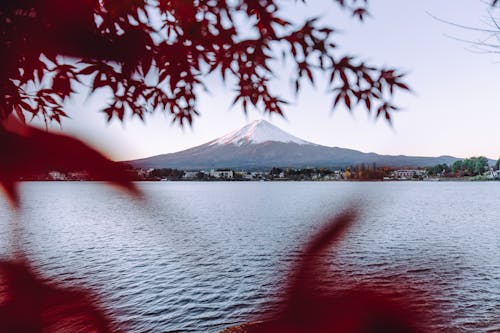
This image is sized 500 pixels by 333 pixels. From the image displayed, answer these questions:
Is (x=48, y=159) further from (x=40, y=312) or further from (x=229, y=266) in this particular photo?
(x=229, y=266)

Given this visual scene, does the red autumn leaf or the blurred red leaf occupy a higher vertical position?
the red autumn leaf

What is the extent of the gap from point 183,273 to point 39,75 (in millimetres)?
15973

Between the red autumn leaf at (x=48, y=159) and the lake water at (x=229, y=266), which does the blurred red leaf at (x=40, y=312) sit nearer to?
the lake water at (x=229, y=266)

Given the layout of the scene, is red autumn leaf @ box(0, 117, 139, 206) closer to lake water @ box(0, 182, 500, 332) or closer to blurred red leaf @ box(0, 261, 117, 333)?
lake water @ box(0, 182, 500, 332)

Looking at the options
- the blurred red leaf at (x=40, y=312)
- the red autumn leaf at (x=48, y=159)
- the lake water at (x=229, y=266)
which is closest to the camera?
the red autumn leaf at (x=48, y=159)

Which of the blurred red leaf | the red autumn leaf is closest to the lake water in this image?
the red autumn leaf

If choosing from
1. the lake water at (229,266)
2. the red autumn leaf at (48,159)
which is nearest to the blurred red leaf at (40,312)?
the lake water at (229,266)

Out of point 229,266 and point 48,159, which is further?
point 229,266

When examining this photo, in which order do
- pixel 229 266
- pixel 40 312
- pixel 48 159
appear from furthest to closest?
pixel 229 266 → pixel 40 312 → pixel 48 159

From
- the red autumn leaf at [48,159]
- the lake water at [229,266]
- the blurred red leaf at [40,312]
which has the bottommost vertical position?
the lake water at [229,266]

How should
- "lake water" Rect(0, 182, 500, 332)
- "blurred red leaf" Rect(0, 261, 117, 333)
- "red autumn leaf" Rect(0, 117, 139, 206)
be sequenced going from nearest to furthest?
"red autumn leaf" Rect(0, 117, 139, 206)
"blurred red leaf" Rect(0, 261, 117, 333)
"lake water" Rect(0, 182, 500, 332)

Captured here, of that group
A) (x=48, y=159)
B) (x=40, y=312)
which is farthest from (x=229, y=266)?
(x=48, y=159)

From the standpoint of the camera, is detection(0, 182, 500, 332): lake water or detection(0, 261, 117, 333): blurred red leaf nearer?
detection(0, 261, 117, 333): blurred red leaf

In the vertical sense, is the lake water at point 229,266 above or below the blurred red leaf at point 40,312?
below
